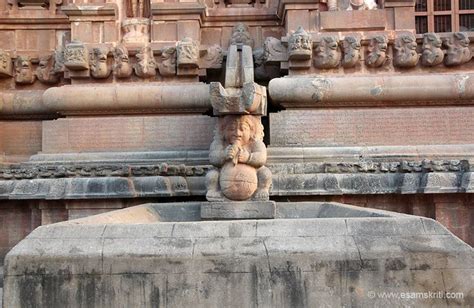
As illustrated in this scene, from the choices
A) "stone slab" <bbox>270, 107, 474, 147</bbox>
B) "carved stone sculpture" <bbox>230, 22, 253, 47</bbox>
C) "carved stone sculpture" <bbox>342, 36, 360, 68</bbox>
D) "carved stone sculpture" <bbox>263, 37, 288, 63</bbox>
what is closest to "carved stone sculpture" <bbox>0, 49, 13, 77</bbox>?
"carved stone sculpture" <bbox>230, 22, 253, 47</bbox>

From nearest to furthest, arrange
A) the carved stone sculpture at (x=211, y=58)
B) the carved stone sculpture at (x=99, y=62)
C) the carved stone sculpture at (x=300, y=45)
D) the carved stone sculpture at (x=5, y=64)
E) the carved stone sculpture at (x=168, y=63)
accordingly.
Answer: the carved stone sculpture at (x=300, y=45)
the carved stone sculpture at (x=99, y=62)
the carved stone sculpture at (x=168, y=63)
the carved stone sculpture at (x=211, y=58)
the carved stone sculpture at (x=5, y=64)

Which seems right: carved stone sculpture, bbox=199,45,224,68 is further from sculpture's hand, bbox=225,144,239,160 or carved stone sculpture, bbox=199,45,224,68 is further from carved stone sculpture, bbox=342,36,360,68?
sculpture's hand, bbox=225,144,239,160

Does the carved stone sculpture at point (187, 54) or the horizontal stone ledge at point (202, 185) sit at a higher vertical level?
the carved stone sculpture at point (187, 54)

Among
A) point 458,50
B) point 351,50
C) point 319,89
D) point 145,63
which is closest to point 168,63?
point 145,63

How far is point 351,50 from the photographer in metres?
11.6

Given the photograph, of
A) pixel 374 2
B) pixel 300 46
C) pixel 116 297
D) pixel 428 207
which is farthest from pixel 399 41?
pixel 116 297

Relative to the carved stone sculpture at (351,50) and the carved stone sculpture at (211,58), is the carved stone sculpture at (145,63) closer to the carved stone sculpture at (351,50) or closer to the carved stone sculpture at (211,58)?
the carved stone sculpture at (211,58)

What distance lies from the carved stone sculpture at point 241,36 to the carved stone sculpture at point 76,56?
292cm

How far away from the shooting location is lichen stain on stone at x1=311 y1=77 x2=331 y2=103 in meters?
11.4

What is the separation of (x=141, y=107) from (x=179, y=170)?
1801mm

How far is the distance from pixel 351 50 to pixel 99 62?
15.6 ft

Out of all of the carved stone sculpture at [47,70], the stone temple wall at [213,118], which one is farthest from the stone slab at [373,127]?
the carved stone sculpture at [47,70]

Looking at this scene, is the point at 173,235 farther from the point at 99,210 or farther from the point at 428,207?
the point at 428,207

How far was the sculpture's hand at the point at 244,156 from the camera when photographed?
8.68m
